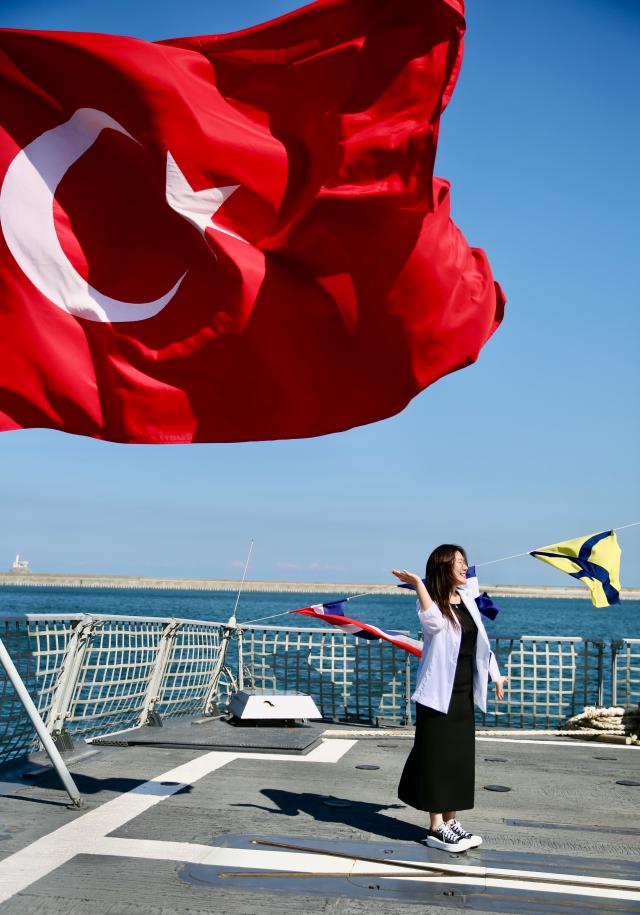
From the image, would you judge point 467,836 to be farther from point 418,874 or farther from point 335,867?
point 335,867

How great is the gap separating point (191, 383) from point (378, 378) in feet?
3.73

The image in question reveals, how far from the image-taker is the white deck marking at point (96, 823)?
4.64m

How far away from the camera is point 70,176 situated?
5.23 m

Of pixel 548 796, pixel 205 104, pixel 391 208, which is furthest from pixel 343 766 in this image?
pixel 205 104

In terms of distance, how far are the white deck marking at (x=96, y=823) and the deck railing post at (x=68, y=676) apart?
1.23m

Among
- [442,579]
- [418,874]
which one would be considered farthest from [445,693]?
[418,874]

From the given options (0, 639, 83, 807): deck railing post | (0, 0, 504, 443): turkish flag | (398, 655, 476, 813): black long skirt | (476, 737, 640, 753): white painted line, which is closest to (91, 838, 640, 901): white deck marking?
A: (398, 655, 476, 813): black long skirt

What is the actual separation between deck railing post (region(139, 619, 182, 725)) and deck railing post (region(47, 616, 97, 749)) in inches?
69.7

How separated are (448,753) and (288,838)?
43.9 inches

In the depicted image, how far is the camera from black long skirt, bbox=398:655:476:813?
553 cm

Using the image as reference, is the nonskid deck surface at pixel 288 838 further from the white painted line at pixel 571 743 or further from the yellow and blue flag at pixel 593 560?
the yellow and blue flag at pixel 593 560

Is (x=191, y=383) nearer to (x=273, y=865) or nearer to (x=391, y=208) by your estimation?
(x=391, y=208)

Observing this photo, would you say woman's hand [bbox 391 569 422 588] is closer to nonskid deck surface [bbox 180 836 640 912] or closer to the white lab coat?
the white lab coat

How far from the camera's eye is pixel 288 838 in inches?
215
